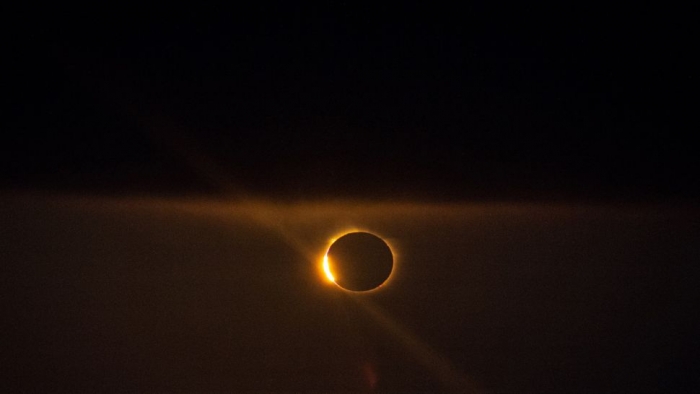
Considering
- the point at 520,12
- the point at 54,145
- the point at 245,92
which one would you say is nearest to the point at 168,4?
the point at 245,92

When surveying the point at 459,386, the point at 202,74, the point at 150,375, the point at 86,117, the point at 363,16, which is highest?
the point at 363,16

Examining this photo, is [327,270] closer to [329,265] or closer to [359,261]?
[329,265]

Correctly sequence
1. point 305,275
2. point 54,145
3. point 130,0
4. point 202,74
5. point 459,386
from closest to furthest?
point 130,0 < point 202,74 < point 54,145 < point 305,275 < point 459,386

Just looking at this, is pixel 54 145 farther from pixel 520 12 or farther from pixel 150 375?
pixel 520 12

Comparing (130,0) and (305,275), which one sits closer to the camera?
(130,0)

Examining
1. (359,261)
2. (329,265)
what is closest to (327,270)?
(329,265)

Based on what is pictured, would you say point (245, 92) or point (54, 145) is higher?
point (245, 92)

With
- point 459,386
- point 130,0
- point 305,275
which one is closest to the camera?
point 130,0
